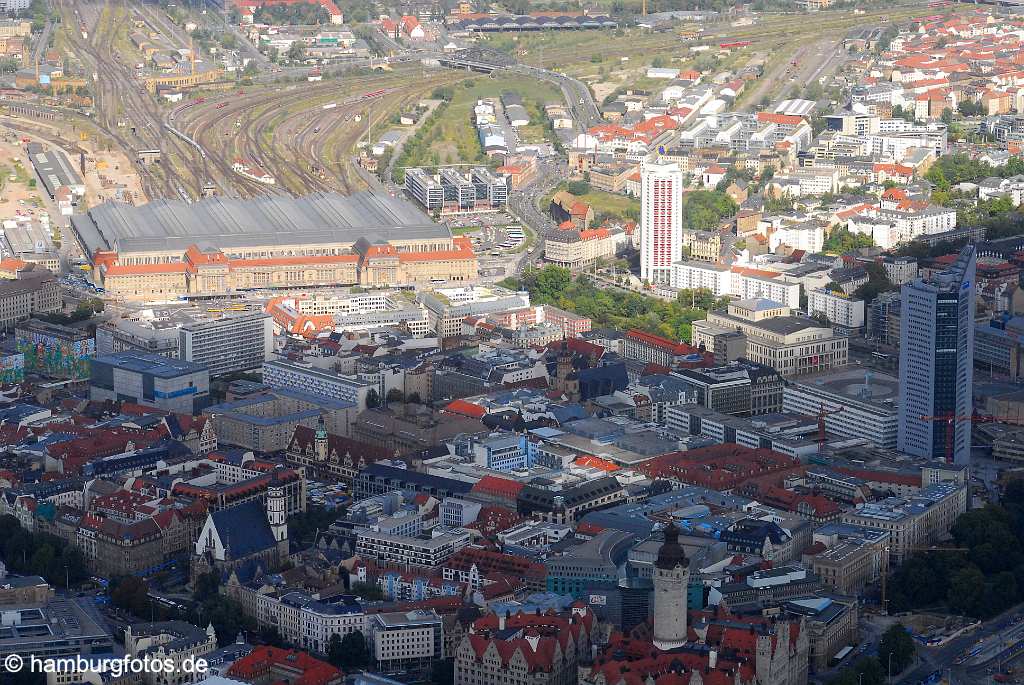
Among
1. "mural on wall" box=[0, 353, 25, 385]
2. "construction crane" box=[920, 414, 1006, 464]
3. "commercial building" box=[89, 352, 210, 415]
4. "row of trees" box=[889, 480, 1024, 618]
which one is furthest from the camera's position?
"mural on wall" box=[0, 353, 25, 385]

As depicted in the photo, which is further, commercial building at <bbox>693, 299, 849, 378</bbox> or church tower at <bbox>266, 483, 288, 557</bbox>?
commercial building at <bbox>693, 299, 849, 378</bbox>

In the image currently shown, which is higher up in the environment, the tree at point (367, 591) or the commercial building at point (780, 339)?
the commercial building at point (780, 339)

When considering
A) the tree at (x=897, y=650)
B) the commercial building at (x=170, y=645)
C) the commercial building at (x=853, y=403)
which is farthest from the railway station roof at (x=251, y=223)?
the tree at (x=897, y=650)

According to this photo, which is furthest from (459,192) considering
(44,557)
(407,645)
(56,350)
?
(407,645)

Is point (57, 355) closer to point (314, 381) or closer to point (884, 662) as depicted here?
point (314, 381)

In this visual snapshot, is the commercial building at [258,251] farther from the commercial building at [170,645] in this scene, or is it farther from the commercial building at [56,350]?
the commercial building at [170,645]

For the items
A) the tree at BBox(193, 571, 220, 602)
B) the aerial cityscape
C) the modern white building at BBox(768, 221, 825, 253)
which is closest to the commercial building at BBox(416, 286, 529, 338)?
the aerial cityscape

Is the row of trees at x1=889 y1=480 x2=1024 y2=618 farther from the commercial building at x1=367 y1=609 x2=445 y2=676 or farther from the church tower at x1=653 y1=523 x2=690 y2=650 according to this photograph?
the commercial building at x1=367 y1=609 x2=445 y2=676
